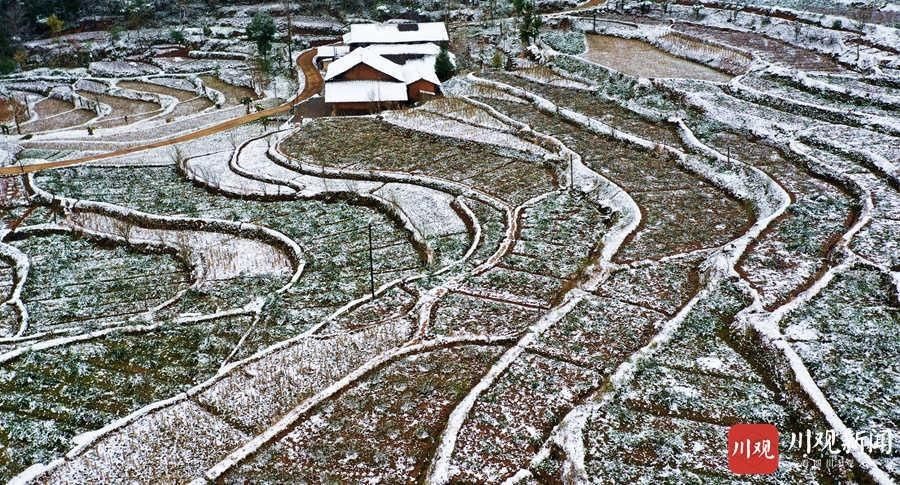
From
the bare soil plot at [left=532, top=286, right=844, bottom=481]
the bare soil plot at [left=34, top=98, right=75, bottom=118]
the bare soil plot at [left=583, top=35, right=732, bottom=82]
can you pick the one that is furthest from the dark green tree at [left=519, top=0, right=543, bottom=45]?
the bare soil plot at [left=532, top=286, right=844, bottom=481]

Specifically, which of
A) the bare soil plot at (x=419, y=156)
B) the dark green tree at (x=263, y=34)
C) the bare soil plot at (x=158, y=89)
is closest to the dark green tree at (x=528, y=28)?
the bare soil plot at (x=419, y=156)

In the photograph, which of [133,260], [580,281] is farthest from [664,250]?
[133,260]

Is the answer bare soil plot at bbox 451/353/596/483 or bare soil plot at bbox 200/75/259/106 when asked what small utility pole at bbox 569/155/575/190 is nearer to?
bare soil plot at bbox 451/353/596/483

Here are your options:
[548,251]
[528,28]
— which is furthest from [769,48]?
[548,251]

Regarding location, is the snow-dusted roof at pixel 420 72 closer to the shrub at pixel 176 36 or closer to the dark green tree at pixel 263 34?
the dark green tree at pixel 263 34

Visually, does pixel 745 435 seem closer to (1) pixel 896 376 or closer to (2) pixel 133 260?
(1) pixel 896 376
